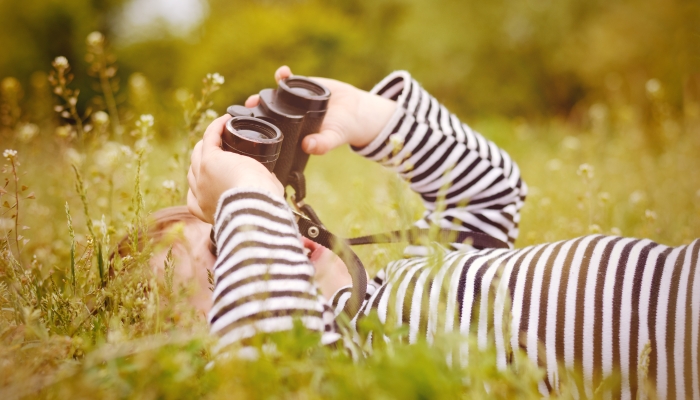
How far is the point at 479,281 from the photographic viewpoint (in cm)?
96

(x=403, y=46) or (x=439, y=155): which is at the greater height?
(x=403, y=46)

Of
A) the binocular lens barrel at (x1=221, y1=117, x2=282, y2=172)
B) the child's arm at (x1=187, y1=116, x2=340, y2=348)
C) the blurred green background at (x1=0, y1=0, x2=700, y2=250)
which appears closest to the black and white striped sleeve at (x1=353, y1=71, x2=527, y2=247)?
the binocular lens barrel at (x1=221, y1=117, x2=282, y2=172)

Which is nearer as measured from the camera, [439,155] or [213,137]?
[213,137]

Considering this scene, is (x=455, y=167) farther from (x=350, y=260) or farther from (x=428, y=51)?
(x=428, y=51)

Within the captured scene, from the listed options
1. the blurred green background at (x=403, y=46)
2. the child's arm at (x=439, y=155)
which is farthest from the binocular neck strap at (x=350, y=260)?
the blurred green background at (x=403, y=46)

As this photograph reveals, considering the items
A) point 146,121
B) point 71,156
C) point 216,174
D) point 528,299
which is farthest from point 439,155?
point 71,156

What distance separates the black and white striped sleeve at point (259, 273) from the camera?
2.46 ft

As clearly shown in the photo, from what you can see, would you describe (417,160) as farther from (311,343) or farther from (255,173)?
(311,343)

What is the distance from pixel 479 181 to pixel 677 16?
16.6 ft

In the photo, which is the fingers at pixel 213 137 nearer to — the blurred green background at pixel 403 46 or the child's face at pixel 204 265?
the child's face at pixel 204 265

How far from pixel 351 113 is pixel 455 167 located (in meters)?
0.32

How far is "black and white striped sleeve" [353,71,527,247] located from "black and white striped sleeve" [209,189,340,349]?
0.53 m

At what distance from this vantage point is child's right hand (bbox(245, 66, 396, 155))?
4.07 ft

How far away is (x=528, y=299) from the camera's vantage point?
901 mm
